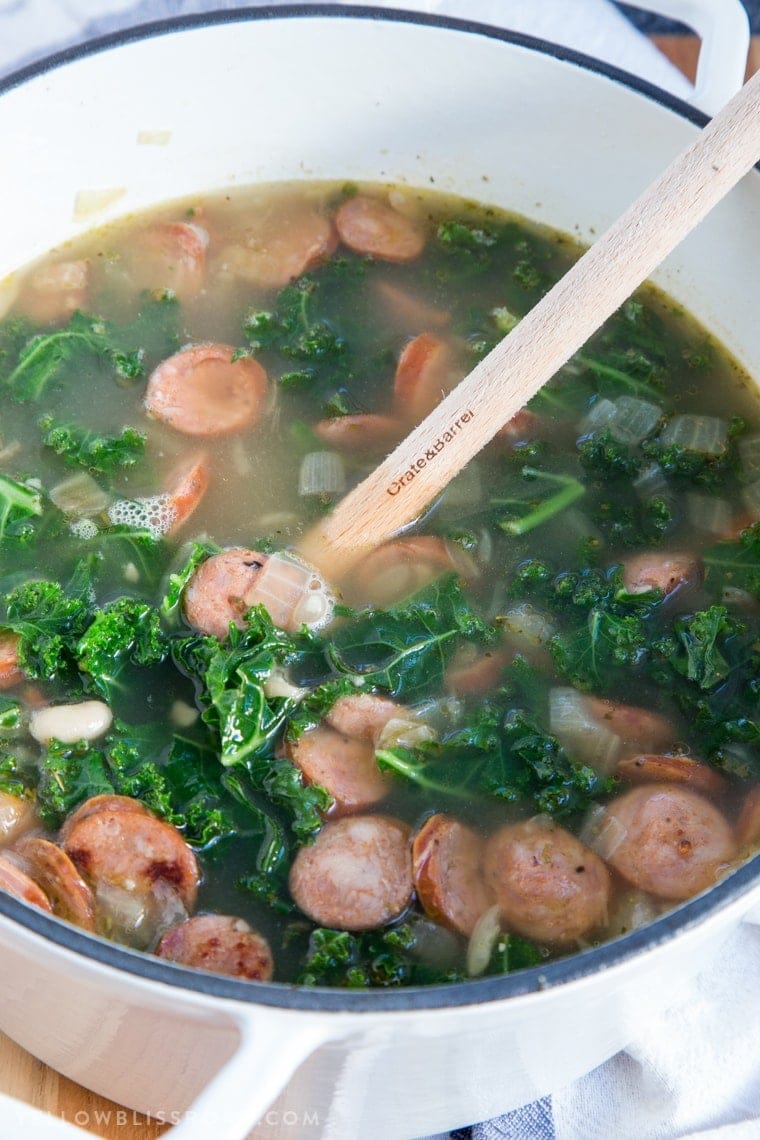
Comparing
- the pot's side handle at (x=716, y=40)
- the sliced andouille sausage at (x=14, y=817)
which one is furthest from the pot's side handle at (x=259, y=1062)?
the pot's side handle at (x=716, y=40)

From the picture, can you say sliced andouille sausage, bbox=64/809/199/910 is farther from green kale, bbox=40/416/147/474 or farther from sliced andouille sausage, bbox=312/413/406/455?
sliced andouille sausage, bbox=312/413/406/455

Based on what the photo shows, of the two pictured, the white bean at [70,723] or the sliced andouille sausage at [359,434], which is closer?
the white bean at [70,723]

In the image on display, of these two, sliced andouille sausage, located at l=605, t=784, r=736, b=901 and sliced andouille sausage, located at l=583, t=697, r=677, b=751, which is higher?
sliced andouille sausage, located at l=583, t=697, r=677, b=751

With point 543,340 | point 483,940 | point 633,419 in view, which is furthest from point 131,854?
point 633,419

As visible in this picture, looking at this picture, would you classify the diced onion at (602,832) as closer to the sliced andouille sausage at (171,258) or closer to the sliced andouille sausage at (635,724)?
the sliced andouille sausage at (635,724)

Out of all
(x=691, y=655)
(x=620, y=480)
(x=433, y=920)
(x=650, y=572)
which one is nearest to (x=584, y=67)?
(x=620, y=480)

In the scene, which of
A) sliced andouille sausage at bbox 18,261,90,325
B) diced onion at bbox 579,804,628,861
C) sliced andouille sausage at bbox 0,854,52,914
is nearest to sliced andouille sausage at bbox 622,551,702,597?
diced onion at bbox 579,804,628,861
